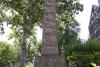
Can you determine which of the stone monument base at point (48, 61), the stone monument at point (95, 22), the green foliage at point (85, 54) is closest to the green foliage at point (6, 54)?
the stone monument at point (95, 22)

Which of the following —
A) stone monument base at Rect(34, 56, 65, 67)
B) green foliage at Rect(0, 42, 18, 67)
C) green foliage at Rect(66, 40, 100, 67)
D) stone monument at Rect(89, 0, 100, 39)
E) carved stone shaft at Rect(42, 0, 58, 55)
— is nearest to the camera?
stone monument base at Rect(34, 56, 65, 67)

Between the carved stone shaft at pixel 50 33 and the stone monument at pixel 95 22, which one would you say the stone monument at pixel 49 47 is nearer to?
the carved stone shaft at pixel 50 33

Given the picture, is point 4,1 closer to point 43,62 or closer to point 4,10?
point 4,10

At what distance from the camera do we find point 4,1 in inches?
1320

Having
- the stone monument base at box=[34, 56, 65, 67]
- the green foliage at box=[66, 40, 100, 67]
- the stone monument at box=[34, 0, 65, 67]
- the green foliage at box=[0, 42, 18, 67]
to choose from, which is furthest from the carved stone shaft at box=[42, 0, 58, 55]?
the green foliage at box=[0, 42, 18, 67]

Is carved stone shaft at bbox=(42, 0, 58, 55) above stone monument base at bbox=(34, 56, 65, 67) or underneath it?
above

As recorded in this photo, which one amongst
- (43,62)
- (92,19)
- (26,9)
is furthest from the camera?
(92,19)

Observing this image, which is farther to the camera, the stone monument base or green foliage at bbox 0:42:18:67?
green foliage at bbox 0:42:18:67

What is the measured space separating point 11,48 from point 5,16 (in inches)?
1451

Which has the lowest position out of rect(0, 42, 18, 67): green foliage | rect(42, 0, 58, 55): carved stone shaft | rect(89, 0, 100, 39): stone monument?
rect(0, 42, 18, 67): green foliage

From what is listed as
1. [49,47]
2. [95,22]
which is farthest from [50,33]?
[95,22]

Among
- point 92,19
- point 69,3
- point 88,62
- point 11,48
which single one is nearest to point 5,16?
point 69,3

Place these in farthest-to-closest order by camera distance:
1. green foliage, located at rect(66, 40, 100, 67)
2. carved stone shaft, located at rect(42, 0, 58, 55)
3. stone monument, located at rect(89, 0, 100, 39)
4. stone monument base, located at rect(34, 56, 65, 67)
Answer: stone monument, located at rect(89, 0, 100, 39) < green foliage, located at rect(66, 40, 100, 67) < carved stone shaft, located at rect(42, 0, 58, 55) < stone monument base, located at rect(34, 56, 65, 67)

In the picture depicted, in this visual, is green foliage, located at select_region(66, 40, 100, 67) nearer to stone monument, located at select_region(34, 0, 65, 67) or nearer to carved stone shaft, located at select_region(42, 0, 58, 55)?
stone monument, located at select_region(34, 0, 65, 67)
